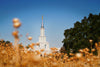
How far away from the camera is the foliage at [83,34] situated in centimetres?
810

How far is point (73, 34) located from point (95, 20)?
7.21ft

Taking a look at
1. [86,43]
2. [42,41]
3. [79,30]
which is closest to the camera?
[86,43]

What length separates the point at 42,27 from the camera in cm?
4731

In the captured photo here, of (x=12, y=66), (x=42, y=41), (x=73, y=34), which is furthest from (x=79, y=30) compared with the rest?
(x=42, y=41)

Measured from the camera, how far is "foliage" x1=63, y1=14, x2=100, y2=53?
8102 millimetres

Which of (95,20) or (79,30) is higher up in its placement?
(95,20)

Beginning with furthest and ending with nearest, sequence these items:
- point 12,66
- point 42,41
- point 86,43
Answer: point 42,41 < point 86,43 < point 12,66

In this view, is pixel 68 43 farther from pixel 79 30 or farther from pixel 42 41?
pixel 42 41

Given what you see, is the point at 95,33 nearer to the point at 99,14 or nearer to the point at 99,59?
the point at 99,14

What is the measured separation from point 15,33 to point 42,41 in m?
46.4

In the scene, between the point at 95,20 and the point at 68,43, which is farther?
the point at 68,43

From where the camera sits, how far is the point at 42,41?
4697 cm


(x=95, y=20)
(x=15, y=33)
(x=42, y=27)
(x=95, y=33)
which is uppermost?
(x=42, y=27)

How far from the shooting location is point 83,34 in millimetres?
8734
